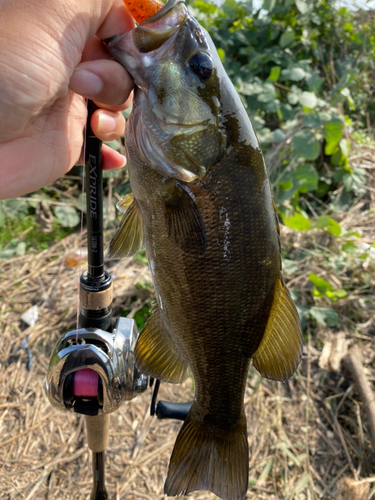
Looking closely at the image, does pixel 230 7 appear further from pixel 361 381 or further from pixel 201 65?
pixel 361 381

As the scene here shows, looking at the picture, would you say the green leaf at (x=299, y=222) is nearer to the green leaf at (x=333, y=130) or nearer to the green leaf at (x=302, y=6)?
the green leaf at (x=333, y=130)

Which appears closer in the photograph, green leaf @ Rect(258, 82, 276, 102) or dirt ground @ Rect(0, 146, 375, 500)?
dirt ground @ Rect(0, 146, 375, 500)

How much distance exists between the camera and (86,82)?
1061mm

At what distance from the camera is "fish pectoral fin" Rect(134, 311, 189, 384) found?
1272mm

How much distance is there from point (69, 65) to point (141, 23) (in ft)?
0.75

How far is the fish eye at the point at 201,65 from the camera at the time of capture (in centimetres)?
105

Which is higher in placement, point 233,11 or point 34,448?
point 233,11

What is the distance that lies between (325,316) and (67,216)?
237 centimetres

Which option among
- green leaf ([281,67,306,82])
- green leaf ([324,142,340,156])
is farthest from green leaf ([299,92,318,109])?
green leaf ([324,142,340,156])

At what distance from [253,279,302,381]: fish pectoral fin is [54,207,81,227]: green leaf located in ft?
8.64

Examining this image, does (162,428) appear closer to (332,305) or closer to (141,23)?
(332,305)

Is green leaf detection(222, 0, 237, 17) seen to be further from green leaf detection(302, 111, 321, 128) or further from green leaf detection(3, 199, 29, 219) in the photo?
green leaf detection(3, 199, 29, 219)

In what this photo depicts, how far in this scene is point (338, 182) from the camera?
432cm

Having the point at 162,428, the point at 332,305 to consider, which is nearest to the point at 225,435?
the point at 162,428
